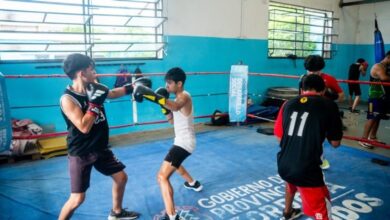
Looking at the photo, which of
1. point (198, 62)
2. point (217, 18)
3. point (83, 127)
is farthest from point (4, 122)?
point (217, 18)

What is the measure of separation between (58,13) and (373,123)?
4.54 metres

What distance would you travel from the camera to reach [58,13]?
403 centimetres

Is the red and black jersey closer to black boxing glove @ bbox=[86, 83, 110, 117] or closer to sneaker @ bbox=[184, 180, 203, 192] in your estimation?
black boxing glove @ bbox=[86, 83, 110, 117]

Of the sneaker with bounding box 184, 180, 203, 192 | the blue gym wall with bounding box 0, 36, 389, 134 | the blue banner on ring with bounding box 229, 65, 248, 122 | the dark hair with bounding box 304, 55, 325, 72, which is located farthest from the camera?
the blue banner on ring with bounding box 229, 65, 248, 122

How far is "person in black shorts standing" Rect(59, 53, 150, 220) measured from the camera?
1707 mm

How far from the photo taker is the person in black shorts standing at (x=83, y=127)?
1.71m

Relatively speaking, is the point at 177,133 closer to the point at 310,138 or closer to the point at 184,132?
A: the point at 184,132

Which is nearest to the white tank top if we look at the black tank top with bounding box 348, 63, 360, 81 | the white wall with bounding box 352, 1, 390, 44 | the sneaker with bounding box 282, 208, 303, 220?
the sneaker with bounding box 282, 208, 303, 220

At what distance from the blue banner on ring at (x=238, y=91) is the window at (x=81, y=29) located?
52.6 inches

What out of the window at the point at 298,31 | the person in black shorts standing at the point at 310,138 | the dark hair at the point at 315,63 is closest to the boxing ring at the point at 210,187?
the person in black shorts standing at the point at 310,138

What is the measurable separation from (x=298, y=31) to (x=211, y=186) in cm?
557

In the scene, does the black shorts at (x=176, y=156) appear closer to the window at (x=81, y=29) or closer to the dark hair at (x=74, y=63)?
the dark hair at (x=74, y=63)

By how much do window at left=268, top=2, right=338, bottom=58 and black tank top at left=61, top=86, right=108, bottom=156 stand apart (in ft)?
18.5

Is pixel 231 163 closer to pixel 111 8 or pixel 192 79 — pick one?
pixel 192 79
